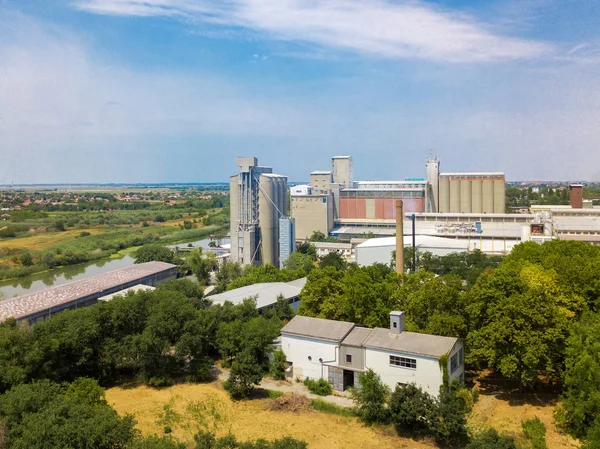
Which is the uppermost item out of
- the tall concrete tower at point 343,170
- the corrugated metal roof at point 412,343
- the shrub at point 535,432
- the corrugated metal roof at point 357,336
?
the tall concrete tower at point 343,170

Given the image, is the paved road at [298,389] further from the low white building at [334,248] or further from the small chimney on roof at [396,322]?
the low white building at [334,248]

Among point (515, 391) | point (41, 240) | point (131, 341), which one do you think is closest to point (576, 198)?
point (515, 391)

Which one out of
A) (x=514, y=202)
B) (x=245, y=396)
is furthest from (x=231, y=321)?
(x=514, y=202)

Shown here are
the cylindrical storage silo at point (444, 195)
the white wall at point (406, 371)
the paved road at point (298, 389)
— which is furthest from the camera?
the cylindrical storage silo at point (444, 195)

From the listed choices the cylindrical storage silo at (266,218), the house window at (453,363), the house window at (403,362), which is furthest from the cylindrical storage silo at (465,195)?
the house window at (403,362)

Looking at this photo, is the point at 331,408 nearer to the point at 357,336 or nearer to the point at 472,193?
the point at 357,336

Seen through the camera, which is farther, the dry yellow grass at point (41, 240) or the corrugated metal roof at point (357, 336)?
the dry yellow grass at point (41, 240)

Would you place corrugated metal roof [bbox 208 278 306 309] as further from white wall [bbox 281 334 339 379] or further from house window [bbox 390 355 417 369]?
house window [bbox 390 355 417 369]

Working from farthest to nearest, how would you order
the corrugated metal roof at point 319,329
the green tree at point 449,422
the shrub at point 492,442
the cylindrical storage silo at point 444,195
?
the cylindrical storage silo at point 444,195
the corrugated metal roof at point 319,329
the green tree at point 449,422
the shrub at point 492,442

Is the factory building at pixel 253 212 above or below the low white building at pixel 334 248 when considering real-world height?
above
